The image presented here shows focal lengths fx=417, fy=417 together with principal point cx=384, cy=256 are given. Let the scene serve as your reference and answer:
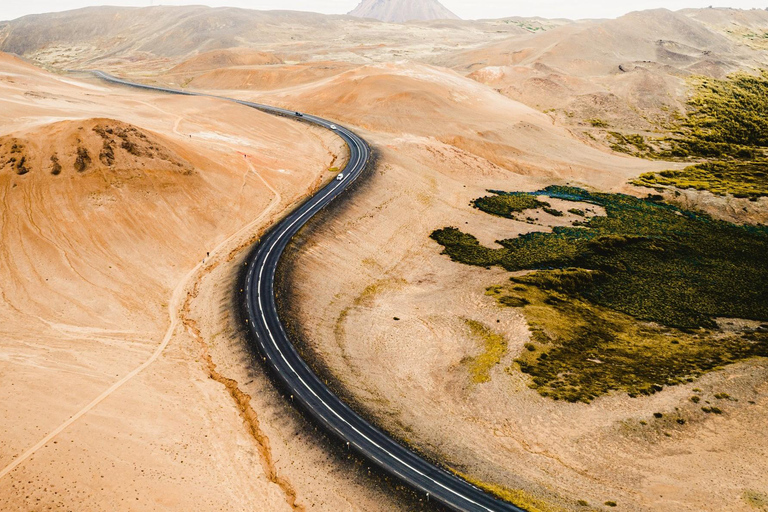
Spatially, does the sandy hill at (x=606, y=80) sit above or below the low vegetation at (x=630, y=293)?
above

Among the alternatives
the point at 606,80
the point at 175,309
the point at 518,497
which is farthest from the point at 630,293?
the point at 606,80

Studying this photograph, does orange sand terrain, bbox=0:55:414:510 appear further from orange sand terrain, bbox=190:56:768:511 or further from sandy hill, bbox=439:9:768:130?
sandy hill, bbox=439:9:768:130

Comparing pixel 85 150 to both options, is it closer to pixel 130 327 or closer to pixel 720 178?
pixel 130 327

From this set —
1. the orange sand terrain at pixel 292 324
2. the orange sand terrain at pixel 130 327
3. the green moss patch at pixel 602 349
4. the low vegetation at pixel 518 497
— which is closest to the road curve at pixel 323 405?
the low vegetation at pixel 518 497

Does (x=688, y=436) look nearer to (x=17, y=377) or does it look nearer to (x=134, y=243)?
(x=17, y=377)

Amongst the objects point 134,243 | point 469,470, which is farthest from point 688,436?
point 134,243

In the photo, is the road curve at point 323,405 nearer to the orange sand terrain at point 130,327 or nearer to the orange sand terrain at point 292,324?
the orange sand terrain at point 292,324
